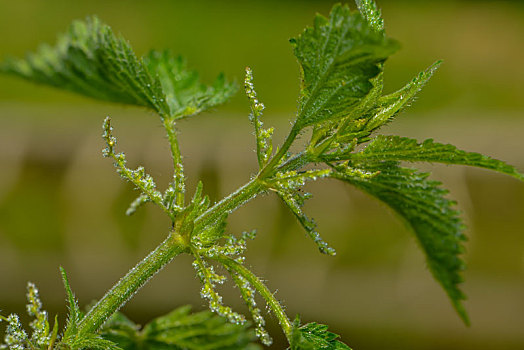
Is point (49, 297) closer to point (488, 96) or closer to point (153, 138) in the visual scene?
point (153, 138)

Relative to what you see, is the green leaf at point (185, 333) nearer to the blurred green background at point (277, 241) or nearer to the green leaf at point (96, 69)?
the green leaf at point (96, 69)

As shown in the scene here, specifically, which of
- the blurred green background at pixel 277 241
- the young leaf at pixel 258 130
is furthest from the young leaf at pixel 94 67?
the blurred green background at pixel 277 241

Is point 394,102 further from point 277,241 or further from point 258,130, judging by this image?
point 277,241

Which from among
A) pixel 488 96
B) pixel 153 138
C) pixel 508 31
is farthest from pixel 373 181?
pixel 508 31

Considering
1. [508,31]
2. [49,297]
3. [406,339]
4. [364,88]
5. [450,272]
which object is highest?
[508,31]

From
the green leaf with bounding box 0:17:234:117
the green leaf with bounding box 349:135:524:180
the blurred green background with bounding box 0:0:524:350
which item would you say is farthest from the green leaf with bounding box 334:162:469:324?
the blurred green background with bounding box 0:0:524:350

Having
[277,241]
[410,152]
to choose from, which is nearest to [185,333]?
[410,152]

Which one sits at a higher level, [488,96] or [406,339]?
[488,96]
